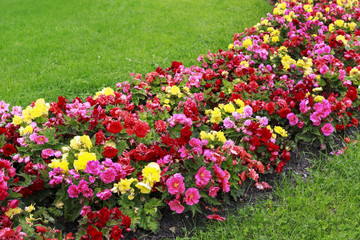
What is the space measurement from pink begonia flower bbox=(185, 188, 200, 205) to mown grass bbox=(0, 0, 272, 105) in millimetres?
2820

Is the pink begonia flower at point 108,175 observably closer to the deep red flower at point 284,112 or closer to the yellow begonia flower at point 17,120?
the yellow begonia flower at point 17,120

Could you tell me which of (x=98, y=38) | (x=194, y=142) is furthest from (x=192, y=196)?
(x=98, y=38)

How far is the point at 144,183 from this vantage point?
8.16 ft

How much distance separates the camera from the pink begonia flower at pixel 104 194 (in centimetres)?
240

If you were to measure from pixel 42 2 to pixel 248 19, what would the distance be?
5546 mm

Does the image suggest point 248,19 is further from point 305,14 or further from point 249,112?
point 249,112

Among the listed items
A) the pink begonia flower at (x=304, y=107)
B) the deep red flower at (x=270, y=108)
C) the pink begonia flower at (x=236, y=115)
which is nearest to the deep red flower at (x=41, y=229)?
the pink begonia flower at (x=236, y=115)

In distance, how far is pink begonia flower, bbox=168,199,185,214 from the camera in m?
2.51

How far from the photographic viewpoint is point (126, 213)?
2436 millimetres

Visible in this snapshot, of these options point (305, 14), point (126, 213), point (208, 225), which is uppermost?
point (305, 14)

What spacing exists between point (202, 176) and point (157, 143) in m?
0.65

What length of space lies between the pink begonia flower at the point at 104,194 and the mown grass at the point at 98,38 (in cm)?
261

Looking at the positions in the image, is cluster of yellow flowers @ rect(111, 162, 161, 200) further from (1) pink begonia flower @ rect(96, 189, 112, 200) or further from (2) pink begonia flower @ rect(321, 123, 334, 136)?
(2) pink begonia flower @ rect(321, 123, 334, 136)

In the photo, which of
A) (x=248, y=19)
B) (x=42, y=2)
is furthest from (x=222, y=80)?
(x=42, y=2)
